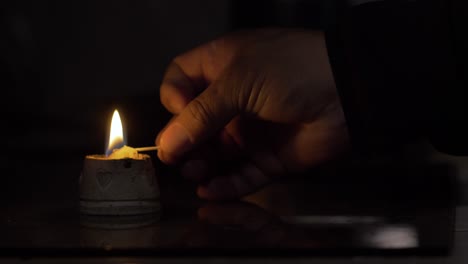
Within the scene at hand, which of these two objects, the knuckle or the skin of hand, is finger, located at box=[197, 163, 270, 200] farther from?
the knuckle

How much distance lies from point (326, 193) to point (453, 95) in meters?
0.26

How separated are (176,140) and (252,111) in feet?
0.37

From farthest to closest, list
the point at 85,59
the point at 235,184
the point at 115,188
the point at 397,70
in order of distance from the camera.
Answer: the point at 85,59 → the point at 235,184 → the point at 397,70 → the point at 115,188

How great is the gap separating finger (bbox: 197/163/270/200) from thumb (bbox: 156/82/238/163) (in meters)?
0.10

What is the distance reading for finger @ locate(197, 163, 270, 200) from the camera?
1011 mm

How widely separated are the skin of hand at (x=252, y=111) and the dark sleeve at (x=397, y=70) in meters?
0.04

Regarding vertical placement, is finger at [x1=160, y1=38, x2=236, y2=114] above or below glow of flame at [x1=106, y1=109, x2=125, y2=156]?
above

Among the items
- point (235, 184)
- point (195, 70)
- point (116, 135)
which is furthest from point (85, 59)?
point (116, 135)

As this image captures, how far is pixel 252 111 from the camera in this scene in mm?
962

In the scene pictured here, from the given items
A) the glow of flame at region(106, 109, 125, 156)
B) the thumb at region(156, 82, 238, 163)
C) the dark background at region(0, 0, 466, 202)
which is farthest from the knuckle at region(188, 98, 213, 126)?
the dark background at region(0, 0, 466, 202)

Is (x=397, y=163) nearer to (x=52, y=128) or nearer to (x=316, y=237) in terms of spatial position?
(x=52, y=128)

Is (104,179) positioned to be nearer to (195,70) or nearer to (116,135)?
(116,135)

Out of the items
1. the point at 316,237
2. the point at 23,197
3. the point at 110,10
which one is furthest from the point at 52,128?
the point at 316,237

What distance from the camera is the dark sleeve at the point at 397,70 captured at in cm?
90
